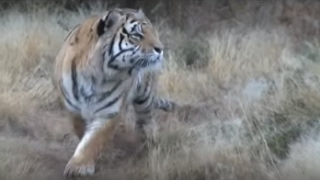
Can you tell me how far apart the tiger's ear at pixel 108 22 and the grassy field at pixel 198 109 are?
0.78 ft

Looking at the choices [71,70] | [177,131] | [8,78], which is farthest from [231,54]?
[8,78]

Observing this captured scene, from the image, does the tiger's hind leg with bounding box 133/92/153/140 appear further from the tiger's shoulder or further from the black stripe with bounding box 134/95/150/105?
the tiger's shoulder

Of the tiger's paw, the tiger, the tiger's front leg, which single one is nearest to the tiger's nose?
the tiger

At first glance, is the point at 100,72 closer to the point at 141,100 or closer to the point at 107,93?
the point at 107,93

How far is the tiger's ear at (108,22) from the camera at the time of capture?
116 inches

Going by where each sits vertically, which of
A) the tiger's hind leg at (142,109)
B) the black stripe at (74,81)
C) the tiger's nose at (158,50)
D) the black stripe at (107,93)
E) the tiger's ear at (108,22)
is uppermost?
the tiger's ear at (108,22)

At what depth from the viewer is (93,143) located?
2.97 m

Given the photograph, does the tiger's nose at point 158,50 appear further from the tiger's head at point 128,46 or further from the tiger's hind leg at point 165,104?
the tiger's hind leg at point 165,104

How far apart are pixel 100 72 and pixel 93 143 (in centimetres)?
24

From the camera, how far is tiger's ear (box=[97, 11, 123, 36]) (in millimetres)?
2939

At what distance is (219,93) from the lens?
10.3ft

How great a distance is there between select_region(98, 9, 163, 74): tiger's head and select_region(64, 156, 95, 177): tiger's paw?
0.33 metres

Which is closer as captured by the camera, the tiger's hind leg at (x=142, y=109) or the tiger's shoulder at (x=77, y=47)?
the tiger's shoulder at (x=77, y=47)

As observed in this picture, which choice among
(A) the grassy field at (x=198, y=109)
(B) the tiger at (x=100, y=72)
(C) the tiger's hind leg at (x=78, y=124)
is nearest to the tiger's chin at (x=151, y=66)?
(B) the tiger at (x=100, y=72)
